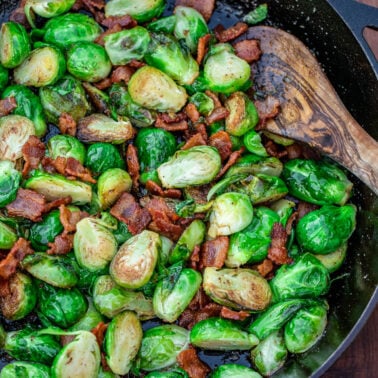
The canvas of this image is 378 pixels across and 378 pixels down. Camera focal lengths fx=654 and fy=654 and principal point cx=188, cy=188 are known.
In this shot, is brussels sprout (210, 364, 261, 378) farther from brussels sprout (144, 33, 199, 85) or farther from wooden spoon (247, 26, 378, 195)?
brussels sprout (144, 33, 199, 85)

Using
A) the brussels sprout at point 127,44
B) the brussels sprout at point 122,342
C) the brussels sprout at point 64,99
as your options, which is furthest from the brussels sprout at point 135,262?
the brussels sprout at point 127,44

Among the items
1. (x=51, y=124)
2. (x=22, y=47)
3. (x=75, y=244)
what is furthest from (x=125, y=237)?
(x=22, y=47)

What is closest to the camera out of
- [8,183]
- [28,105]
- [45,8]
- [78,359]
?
[78,359]

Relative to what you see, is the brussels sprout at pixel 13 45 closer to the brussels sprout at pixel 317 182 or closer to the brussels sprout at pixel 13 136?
the brussels sprout at pixel 13 136

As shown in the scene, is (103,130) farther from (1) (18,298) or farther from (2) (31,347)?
(2) (31,347)

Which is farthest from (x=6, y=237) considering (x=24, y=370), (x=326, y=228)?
(x=326, y=228)

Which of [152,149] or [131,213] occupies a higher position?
[152,149]
